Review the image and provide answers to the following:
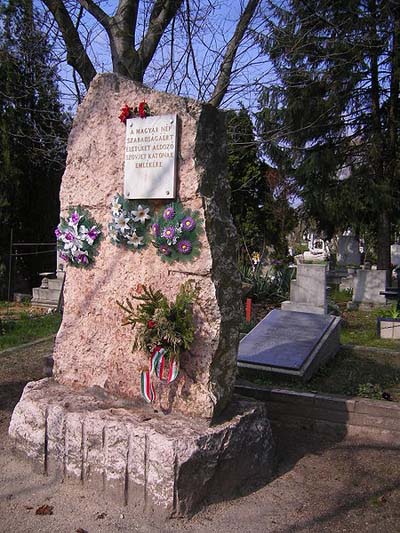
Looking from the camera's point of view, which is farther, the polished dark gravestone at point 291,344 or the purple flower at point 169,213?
the polished dark gravestone at point 291,344

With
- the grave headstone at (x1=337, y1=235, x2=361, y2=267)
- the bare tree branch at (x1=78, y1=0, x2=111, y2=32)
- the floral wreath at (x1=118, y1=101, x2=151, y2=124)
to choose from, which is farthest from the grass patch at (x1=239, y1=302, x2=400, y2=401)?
the grave headstone at (x1=337, y1=235, x2=361, y2=267)

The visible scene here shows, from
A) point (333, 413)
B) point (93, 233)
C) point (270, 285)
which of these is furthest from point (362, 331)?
point (93, 233)

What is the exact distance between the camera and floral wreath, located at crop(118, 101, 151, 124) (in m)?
3.38

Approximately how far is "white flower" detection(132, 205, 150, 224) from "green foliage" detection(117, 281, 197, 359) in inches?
18.0

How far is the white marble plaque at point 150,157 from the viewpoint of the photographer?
3273 mm

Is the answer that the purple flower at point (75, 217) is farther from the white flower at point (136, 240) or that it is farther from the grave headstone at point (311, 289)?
the grave headstone at point (311, 289)

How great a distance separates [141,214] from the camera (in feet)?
11.2

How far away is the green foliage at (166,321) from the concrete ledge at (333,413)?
1583mm

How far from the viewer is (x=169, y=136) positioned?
3.27 metres

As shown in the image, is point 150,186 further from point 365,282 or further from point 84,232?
point 365,282

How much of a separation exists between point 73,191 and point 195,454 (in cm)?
201

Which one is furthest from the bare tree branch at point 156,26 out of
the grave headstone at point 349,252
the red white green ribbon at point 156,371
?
the grave headstone at point 349,252

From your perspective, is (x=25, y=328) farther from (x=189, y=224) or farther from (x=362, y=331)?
(x=189, y=224)

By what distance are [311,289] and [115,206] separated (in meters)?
5.45
